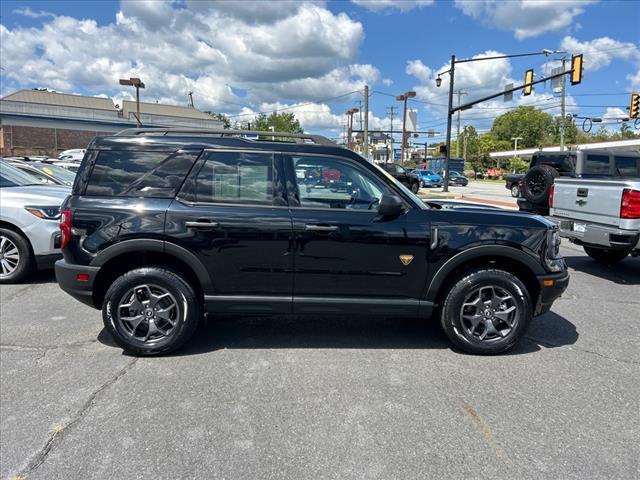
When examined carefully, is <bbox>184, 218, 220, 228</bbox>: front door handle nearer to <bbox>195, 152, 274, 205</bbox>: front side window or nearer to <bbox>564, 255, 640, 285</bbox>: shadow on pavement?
<bbox>195, 152, 274, 205</bbox>: front side window

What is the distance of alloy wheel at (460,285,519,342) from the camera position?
152 inches

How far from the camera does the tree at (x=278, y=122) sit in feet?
231

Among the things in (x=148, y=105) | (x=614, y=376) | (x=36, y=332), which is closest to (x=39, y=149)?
(x=148, y=105)

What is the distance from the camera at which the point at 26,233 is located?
19.5 feet

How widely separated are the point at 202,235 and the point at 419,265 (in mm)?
1870

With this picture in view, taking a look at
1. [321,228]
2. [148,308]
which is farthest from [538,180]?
[148,308]

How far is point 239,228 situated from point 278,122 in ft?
232

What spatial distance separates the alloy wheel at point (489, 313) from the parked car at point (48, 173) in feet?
27.8

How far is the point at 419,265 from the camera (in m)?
3.76

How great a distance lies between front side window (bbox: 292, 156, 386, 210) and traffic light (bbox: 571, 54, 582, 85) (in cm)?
1807

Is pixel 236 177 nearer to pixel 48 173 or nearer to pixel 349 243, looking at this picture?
pixel 349 243

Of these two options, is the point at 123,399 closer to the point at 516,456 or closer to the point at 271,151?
the point at 271,151

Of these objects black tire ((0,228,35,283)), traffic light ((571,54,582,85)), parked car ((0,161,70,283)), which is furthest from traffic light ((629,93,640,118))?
black tire ((0,228,35,283))

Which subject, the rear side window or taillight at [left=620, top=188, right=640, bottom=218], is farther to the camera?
taillight at [left=620, top=188, right=640, bottom=218]
